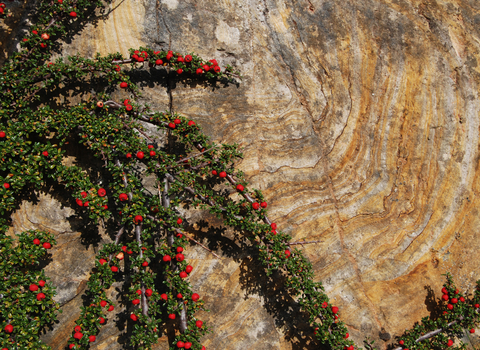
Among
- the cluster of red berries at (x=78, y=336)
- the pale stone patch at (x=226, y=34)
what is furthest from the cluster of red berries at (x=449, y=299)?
the pale stone patch at (x=226, y=34)

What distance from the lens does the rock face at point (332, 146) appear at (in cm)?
480

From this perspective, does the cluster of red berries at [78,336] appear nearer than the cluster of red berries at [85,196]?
Yes

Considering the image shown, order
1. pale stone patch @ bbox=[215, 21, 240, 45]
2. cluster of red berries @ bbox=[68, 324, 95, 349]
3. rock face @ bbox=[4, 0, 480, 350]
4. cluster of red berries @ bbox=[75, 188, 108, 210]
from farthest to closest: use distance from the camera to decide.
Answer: pale stone patch @ bbox=[215, 21, 240, 45]
rock face @ bbox=[4, 0, 480, 350]
cluster of red berries @ bbox=[75, 188, 108, 210]
cluster of red berries @ bbox=[68, 324, 95, 349]

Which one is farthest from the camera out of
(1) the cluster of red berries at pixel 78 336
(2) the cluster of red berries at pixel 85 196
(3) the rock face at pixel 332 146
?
(3) the rock face at pixel 332 146

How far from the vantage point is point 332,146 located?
5.29 meters

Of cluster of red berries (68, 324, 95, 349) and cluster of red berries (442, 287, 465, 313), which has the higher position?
cluster of red berries (68, 324, 95, 349)

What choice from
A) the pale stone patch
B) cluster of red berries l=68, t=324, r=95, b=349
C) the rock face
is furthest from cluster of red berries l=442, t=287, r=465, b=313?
the pale stone patch

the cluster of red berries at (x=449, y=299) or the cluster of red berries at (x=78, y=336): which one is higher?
the cluster of red berries at (x=78, y=336)

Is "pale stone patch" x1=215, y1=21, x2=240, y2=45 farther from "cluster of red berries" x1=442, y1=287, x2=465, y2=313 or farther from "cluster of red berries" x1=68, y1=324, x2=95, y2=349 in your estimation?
"cluster of red berries" x1=442, y1=287, x2=465, y2=313

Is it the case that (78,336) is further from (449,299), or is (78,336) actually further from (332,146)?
(449,299)

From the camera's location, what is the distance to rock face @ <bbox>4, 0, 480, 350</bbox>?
4.80 metres

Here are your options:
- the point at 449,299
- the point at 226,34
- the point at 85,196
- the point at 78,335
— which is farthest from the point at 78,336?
the point at 449,299

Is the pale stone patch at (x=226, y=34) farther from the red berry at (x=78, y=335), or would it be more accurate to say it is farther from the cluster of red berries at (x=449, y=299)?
the cluster of red berries at (x=449, y=299)

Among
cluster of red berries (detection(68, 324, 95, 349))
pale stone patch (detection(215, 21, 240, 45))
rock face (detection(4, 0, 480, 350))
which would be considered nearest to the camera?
cluster of red berries (detection(68, 324, 95, 349))
